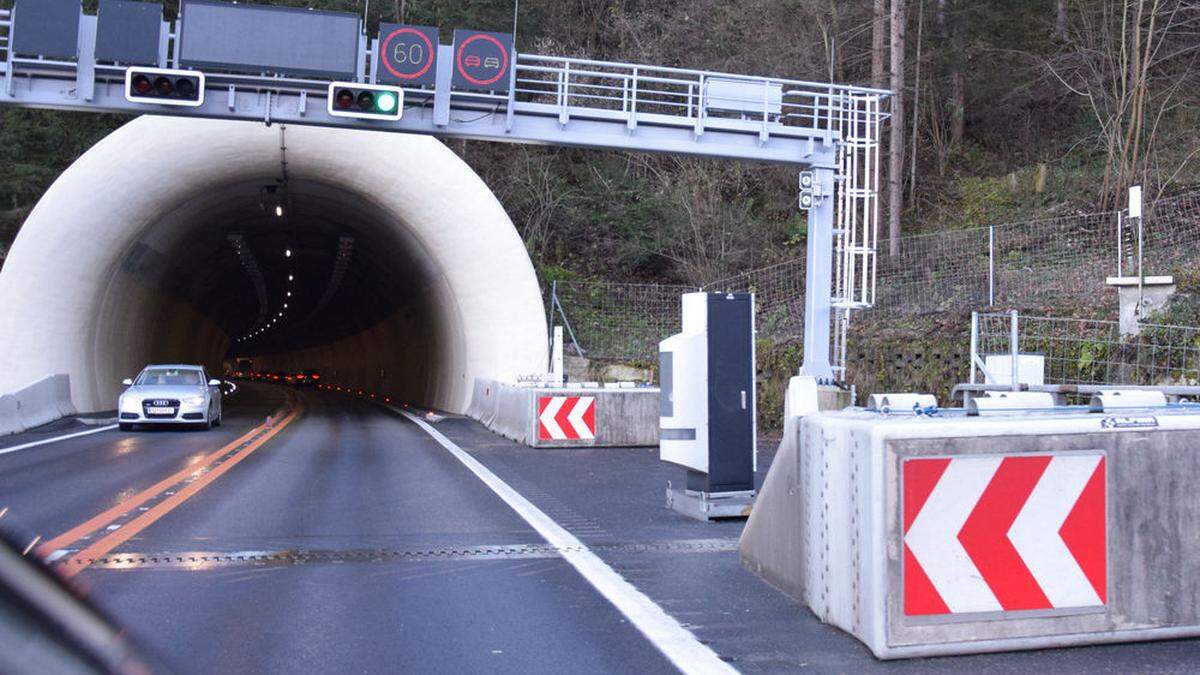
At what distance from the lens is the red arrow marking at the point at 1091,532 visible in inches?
227

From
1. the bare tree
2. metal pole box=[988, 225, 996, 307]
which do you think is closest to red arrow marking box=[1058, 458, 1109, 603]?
metal pole box=[988, 225, 996, 307]

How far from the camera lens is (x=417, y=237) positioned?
27.0 m

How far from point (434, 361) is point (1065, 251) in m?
18.9

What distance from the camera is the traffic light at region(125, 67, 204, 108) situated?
17.1 metres

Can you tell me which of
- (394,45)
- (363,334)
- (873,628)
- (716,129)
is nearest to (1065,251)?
(716,129)

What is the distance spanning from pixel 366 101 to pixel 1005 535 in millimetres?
14429

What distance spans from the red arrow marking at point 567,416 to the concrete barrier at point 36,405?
35.6 feet

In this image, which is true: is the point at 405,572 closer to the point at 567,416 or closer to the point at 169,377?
the point at 567,416

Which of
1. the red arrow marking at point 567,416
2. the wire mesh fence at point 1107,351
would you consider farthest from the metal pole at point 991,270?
the red arrow marking at point 567,416

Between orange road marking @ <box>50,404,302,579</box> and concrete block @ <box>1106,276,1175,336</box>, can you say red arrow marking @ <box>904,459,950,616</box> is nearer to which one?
orange road marking @ <box>50,404,302,579</box>

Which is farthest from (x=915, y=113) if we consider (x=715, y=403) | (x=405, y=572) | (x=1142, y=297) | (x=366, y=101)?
(x=405, y=572)

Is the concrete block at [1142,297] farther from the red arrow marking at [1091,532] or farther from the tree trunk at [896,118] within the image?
the red arrow marking at [1091,532]

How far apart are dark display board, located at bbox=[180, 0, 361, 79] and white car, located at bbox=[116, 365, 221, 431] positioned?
787 centimetres

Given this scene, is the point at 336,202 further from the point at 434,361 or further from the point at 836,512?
the point at 836,512
